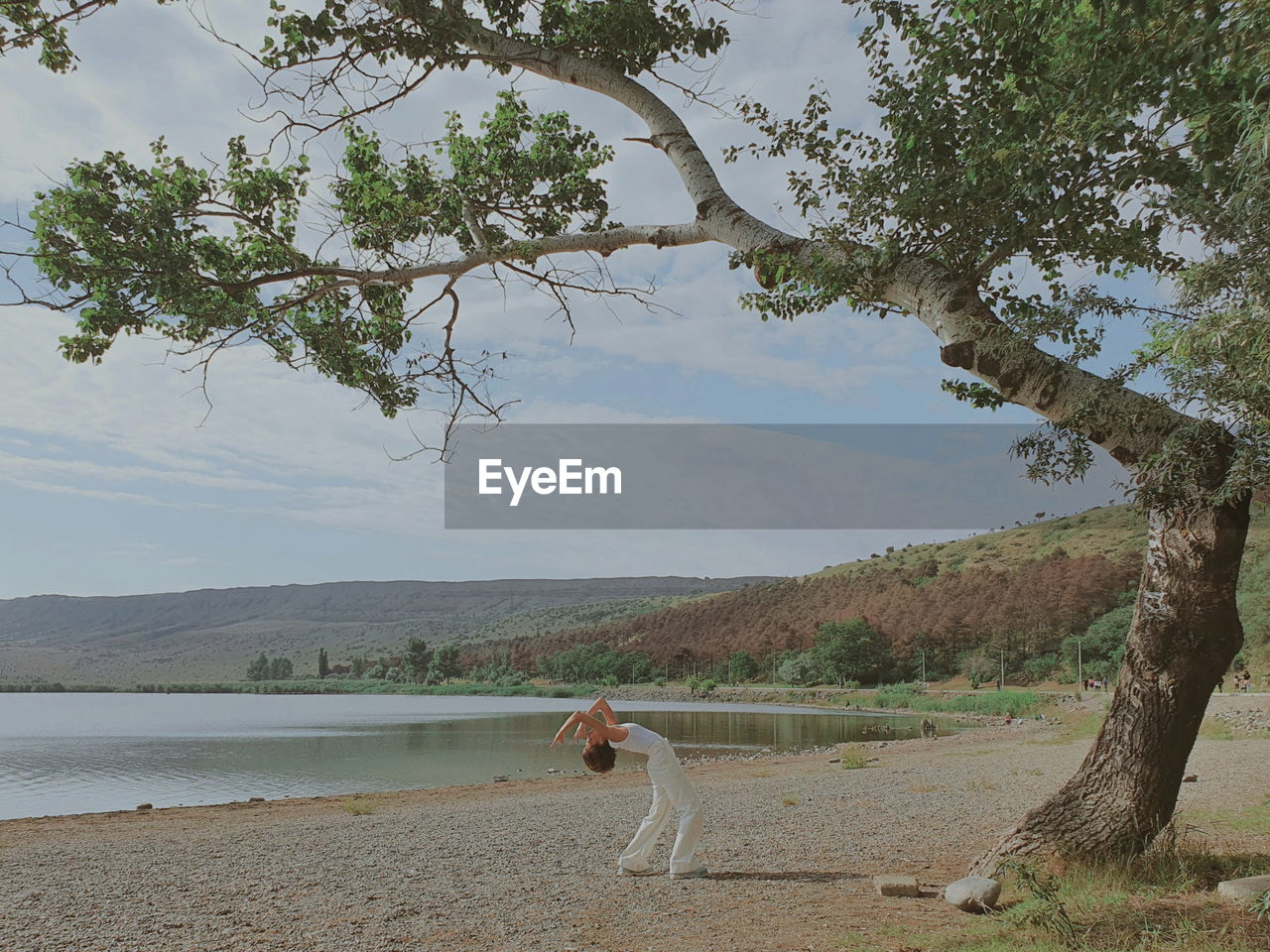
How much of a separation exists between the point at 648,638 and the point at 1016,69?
317 ft

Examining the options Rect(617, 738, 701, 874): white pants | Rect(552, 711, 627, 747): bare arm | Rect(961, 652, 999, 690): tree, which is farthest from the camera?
Rect(961, 652, 999, 690): tree

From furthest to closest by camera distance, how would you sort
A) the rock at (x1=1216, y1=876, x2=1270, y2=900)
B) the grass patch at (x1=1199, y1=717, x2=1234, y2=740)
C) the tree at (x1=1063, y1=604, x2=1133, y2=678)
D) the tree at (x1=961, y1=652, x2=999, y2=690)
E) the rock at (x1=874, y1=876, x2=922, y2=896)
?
the tree at (x1=961, y1=652, x2=999, y2=690)
the tree at (x1=1063, y1=604, x2=1133, y2=678)
the grass patch at (x1=1199, y1=717, x2=1234, y2=740)
the rock at (x1=874, y1=876, x2=922, y2=896)
the rock at (x1=1216, y1=876, x2=1270, y2=900)

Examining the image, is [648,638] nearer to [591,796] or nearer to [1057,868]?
[591,796]

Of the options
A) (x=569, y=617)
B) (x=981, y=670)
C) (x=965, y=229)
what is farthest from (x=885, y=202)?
(x=569, y=617)

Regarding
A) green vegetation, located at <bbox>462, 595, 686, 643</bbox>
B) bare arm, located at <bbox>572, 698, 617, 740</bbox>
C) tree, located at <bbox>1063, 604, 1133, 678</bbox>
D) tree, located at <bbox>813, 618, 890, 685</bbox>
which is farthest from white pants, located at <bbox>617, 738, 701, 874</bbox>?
green vegetation, located at <bbox>462, 595, 686, 643</bbox>

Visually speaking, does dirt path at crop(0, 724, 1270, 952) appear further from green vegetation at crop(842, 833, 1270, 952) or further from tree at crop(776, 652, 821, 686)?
tree at crop(776, 652, 821, 686)

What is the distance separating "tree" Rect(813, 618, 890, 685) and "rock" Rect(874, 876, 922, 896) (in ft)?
212

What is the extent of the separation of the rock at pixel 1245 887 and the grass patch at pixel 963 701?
123ft

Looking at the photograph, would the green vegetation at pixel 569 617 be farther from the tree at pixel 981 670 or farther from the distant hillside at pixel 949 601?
the tree at pixel 981 670

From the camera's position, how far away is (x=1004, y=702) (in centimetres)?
4444

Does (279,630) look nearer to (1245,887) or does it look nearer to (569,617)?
(569,617)

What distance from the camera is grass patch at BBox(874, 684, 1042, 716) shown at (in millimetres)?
42688

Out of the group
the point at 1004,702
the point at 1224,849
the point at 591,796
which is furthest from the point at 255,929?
the point at 1004,702

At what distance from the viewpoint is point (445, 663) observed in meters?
108
